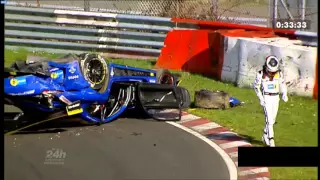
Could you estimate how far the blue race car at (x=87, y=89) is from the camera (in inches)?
299

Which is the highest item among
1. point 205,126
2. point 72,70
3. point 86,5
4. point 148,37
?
point 86,5

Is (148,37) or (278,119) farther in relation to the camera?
(148,37)

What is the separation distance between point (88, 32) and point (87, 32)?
28 millimetres

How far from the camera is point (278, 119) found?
31.0 feet

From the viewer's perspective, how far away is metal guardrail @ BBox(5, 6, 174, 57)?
44.8 ft

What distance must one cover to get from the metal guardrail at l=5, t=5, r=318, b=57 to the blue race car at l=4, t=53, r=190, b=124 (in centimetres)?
389

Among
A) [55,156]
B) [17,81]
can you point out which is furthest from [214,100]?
[17,81]

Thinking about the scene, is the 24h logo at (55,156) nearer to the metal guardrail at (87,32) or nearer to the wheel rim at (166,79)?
the wheel rim at (166,79)

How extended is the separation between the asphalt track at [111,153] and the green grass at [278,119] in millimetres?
949

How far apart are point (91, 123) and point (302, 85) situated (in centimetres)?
451

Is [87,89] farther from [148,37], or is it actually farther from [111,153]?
[148,37]

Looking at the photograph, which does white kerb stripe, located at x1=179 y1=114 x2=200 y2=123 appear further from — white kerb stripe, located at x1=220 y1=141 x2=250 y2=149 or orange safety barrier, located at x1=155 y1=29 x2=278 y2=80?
orange safety barrier, located at x1=155 y1=29 x2=278 y2=80

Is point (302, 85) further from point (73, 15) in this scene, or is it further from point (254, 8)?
point (73, 15)

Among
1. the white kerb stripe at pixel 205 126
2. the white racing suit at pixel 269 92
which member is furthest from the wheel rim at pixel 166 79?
the white racing suit at pixel 269 92
